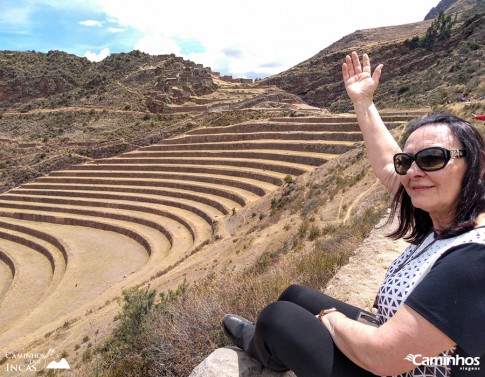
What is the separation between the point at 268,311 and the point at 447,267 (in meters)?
0.89

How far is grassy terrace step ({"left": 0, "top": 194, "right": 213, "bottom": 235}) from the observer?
16.5 metres

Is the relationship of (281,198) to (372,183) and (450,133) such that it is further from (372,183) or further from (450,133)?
(450,133)

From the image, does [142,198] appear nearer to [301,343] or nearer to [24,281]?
[24,281]

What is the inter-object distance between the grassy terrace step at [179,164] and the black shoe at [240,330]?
14716 millimetres

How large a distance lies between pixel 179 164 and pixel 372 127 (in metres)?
22.0

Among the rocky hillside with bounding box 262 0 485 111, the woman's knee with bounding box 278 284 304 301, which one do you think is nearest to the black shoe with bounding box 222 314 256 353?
the woman's knee with bounding box 278 284 304 301

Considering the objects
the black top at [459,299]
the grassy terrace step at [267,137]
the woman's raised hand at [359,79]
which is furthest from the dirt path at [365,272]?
the grassy terrace step at [267,137]

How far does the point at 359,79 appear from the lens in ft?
8.84

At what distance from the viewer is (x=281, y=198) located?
46.4 feet

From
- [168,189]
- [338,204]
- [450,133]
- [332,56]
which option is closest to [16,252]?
[168,189]

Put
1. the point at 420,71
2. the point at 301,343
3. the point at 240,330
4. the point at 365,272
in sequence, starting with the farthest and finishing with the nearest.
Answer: the point at 420,71 < the point at 365,272 < the point at 240,330 < the point at 301,343

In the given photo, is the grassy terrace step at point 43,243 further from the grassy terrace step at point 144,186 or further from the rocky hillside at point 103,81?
the rocky hillside at point 103,81

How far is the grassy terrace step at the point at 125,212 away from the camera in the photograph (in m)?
16.4

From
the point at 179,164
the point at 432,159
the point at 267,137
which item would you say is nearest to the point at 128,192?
the point at 179,164
